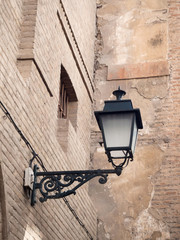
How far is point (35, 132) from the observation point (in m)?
6.21

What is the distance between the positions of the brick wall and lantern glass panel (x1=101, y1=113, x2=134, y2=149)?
3.20 feet

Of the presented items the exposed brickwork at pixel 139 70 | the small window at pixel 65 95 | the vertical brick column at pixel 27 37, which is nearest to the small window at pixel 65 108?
the small window at pixel 65 95

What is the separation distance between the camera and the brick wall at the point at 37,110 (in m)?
5.38

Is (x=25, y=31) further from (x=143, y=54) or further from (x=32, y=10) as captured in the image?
(x=143, y=54)

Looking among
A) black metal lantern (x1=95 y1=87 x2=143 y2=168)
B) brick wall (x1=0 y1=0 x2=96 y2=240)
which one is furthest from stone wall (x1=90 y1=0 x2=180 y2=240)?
black metal lantern (x1=95 y1=87 x2=143 y2=168)

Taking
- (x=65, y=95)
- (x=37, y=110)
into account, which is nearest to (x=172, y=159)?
(x=65, y=95)

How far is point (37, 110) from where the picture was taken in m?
6.39

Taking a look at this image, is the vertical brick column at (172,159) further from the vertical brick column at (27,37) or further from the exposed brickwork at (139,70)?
the vertical brick column at (27,37)

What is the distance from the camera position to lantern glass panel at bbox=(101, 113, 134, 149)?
510cm

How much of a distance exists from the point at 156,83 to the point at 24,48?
13.6 feet

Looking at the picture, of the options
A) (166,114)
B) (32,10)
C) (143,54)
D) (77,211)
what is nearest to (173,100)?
(166,114)

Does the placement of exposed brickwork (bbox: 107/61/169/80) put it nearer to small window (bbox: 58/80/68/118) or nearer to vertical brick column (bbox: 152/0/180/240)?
vertical brick column (bbox: 152/0/180/240)

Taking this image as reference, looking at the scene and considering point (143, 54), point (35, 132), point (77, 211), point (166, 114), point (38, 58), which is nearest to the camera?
point (35, 132)

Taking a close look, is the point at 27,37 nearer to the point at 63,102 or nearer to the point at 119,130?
the point at 119,130
